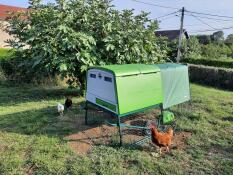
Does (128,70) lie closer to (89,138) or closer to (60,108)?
(89,138)

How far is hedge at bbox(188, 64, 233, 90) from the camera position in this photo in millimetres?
14078

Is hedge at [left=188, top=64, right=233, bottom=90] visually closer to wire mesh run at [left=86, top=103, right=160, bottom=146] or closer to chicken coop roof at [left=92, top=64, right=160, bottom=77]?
wire mesh run at [left=86, top=103, right=160, bottom=146]

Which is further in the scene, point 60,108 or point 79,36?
point 79,36

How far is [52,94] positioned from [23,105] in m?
1.78

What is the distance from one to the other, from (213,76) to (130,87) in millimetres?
11443

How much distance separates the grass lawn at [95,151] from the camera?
4004mm

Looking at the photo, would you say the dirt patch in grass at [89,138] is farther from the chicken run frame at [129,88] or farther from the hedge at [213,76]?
the hedge at [213,76]

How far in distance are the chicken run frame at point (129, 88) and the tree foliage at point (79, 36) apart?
8.15 feet

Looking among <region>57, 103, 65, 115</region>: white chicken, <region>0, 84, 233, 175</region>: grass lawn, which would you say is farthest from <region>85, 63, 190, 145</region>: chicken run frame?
<region>57, 103, 65, 115</region>: white chicken

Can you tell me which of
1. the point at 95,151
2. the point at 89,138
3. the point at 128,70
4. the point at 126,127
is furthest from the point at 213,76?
the point at 95,151

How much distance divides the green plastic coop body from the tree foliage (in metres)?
2.48

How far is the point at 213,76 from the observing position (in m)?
14.8

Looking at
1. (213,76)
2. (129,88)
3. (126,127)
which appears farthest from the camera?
(213,76)

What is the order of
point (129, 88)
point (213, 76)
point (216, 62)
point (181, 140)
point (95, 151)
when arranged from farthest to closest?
point (216, 62) → point (213, 76) → point (181, 140) → point (129, 88) → point (95, 151)
